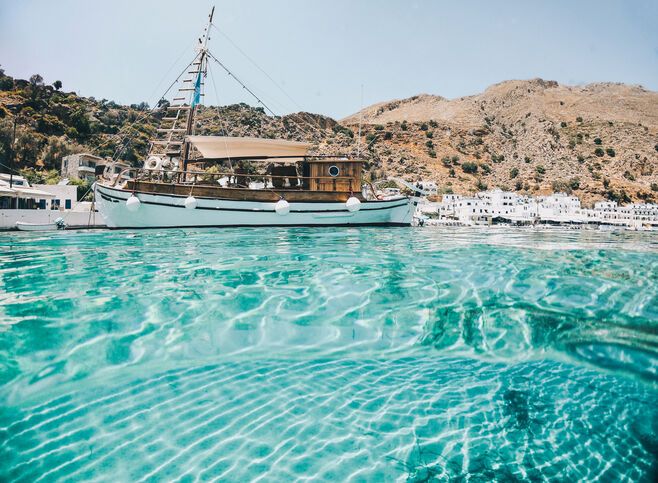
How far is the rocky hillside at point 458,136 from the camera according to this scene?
57.8 meters

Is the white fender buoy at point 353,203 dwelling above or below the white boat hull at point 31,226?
above

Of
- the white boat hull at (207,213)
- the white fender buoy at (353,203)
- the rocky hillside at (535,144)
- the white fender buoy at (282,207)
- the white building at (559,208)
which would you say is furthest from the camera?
the rocky hillside at (535,144)

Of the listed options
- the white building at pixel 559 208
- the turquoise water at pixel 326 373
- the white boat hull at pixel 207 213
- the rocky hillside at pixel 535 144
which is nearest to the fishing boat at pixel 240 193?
the white boat hull at pixel 207 213

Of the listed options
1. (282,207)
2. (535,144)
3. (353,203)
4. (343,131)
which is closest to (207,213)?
(282,207)

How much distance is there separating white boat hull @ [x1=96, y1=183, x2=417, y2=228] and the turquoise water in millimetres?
11666

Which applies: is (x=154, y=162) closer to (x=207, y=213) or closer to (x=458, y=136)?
(x=207, y=213)

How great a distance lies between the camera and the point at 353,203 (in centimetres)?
1989

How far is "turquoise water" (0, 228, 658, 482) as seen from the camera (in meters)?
3.01

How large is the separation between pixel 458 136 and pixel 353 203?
307 ft

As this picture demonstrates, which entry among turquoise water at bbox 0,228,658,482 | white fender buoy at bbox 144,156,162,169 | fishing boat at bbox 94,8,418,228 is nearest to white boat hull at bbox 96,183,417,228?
fishing boat at bbox 94,8,418,228

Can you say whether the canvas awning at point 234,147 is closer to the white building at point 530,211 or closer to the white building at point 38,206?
the white building at point 38,206

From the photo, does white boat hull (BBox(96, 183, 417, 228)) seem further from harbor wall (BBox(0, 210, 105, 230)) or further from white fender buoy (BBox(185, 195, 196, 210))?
A: harbor wall (BBox(0, 210, 105, 230))

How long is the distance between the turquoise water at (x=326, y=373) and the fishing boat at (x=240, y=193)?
1176 cm

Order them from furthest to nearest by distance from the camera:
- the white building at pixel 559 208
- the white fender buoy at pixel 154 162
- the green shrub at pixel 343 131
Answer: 1. the green shrub at pixel 343 131
2. the white building at pixel 559 208
3. the white fender buoy at pixel 154 162
